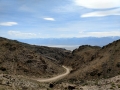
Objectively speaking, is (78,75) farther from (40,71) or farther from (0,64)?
(0,64)

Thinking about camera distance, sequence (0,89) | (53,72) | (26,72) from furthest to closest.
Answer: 1. (53,72)
2. (26,72)
3. (0,89)

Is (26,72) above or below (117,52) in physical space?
below

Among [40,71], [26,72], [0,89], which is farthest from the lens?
[40,71]

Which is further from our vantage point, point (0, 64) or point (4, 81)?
point (0, 64)

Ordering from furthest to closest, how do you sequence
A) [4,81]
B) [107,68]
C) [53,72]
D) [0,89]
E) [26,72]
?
1. [53,72]
2. [26,72]
3. [107,68]
4. [4,81]
5. [0,89]

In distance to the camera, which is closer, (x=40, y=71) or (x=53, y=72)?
(x=40, y=71)

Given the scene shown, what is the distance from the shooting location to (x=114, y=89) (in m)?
28.0

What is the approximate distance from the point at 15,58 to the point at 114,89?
39.7 meters

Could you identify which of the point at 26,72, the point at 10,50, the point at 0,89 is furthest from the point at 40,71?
the point at 0,89

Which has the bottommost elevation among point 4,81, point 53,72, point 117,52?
point 53,72

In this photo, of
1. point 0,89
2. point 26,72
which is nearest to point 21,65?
point 26,72

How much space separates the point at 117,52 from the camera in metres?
59.3

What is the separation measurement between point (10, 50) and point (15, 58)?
4686 millimetres

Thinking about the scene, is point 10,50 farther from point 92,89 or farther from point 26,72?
point 92,89
